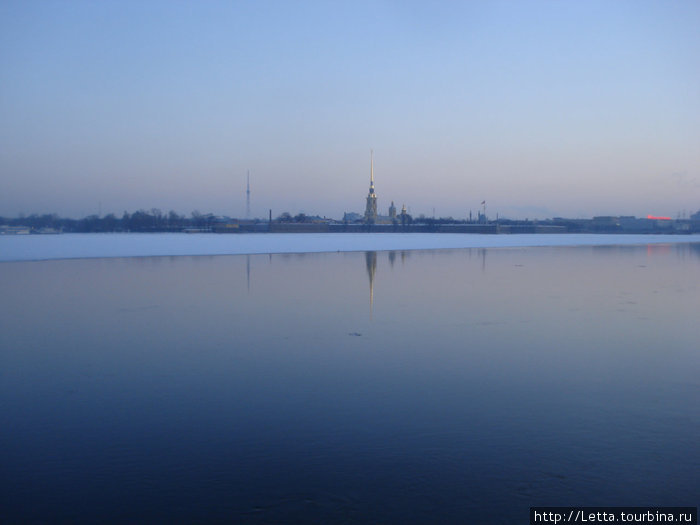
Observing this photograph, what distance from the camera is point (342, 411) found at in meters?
6.79

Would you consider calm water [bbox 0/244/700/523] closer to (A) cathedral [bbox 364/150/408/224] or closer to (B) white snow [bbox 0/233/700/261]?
(B) white snow [bbox 0/233/700/261]

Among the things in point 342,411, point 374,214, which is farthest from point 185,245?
point 374,214

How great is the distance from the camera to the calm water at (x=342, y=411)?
482 cm

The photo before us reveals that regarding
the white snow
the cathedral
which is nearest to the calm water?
the white snow

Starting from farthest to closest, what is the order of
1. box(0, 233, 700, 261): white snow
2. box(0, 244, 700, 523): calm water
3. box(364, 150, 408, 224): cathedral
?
box(364, 150, 408, 224): cathedral < box(0, 233, 700, 261): white snow < box(0, 244, 700, 523): calm water

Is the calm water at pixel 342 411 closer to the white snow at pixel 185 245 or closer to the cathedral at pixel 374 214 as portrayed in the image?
the white snow at pixel 185 245

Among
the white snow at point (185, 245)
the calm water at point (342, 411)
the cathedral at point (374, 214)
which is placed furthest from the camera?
the cathedral at point (374, 214)

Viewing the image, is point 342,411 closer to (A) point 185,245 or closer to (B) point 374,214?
(A) point 185,245

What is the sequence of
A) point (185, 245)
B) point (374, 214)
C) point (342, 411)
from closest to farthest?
point (342, 411) < point (185, 245) < point (374, 214)

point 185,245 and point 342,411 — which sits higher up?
point 185,245

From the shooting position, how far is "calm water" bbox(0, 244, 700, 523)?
482 centimetres

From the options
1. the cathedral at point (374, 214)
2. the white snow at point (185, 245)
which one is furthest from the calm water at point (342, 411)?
the cathedral at point (374, 214)

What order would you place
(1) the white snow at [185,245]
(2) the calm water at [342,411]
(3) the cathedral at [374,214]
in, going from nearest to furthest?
(2) the calm water at [342,411] < (1) the white snow at [185,245] < (3) the cathedral at [374,214]

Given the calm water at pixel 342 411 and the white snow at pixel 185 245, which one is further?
the white snow at pixel 185 245
